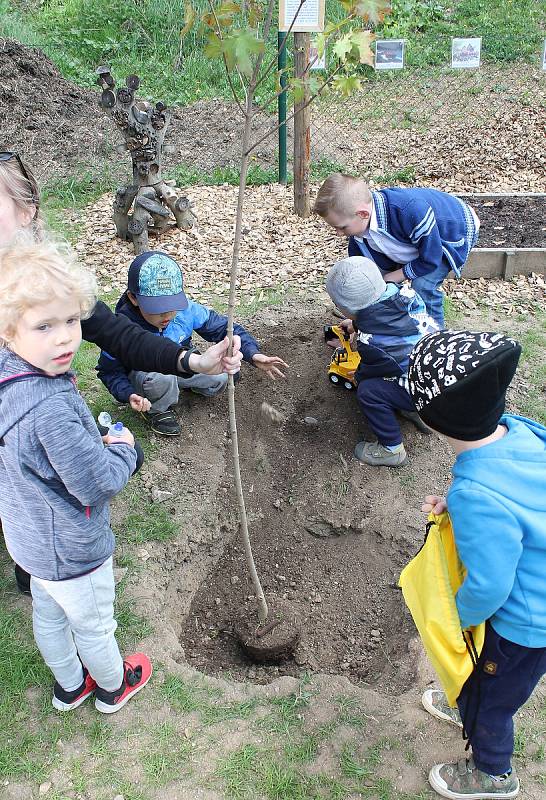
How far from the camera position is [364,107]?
1055cm

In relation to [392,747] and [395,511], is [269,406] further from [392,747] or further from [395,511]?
[392,747]

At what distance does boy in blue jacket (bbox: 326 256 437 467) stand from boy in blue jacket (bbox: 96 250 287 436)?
0.50 m

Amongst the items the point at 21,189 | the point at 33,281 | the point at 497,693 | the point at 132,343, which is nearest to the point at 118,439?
the point at 33,281

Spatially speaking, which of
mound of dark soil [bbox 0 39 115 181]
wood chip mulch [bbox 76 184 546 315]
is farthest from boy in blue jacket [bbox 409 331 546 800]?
mound of dark soil [bbox 0 39 115 181]

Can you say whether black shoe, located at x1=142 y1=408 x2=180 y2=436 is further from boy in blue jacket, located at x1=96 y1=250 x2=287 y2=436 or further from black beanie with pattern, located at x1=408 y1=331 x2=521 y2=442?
black beanie with pattern, located at x1=408 y1=331 x2=521 y2=442

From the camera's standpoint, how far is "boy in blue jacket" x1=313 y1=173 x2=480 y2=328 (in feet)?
13.5

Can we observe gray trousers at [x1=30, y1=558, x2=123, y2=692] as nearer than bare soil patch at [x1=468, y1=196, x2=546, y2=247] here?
Yes

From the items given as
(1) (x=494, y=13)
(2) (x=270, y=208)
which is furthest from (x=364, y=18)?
(1) (x=494, y=13)

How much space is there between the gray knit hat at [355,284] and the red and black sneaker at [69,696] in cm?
220

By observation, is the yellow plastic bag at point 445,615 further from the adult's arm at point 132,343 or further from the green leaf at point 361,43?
the green leaf at point 361,43

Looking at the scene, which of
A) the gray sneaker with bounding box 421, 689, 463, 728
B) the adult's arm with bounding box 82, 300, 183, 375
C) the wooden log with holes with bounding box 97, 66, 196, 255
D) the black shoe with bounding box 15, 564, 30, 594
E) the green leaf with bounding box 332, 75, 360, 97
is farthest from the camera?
the wooden log with holes with bounding box 97, 66, 196, 255

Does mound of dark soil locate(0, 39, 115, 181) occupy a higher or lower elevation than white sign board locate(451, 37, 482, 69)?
lower

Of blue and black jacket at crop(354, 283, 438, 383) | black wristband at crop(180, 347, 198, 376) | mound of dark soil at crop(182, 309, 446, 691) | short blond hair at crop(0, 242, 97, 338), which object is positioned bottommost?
mound of dark soil at crop(182, 309, 446, 691)

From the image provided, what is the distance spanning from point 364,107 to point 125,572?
9396 mm
